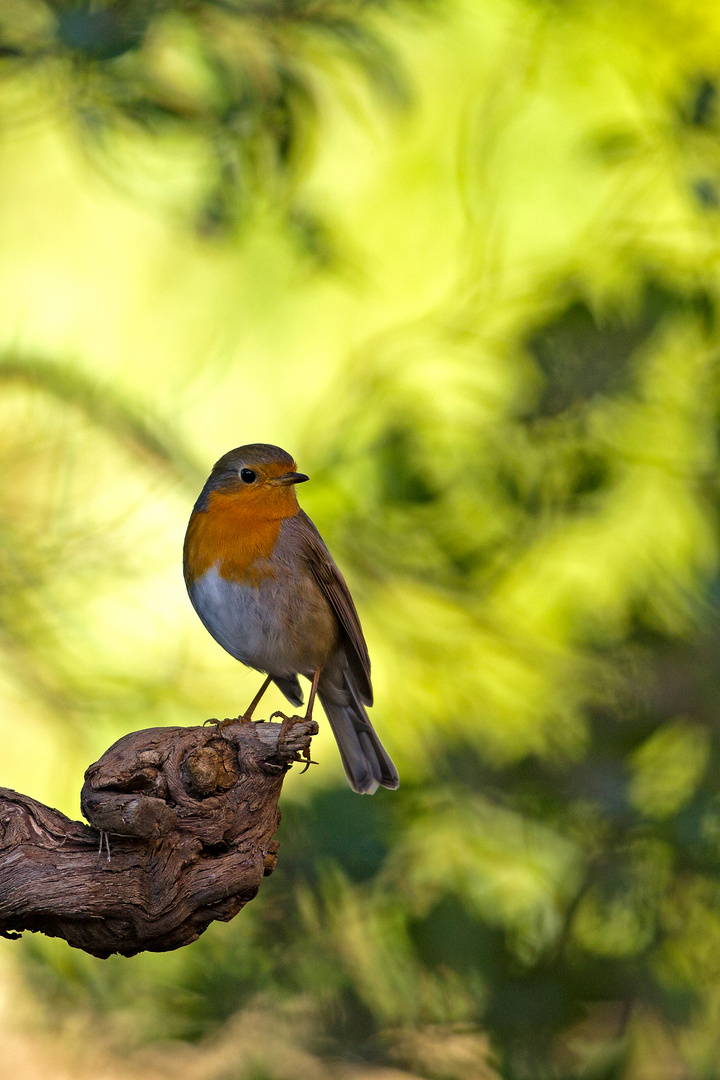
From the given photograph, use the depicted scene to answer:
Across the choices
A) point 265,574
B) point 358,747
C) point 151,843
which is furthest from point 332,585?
point 151,843

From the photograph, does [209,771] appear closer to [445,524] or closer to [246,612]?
[246,612]

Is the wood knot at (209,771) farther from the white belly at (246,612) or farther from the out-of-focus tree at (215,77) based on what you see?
the out-of-focus tree at (215,77)

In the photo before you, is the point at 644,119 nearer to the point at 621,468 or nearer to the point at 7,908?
the point at 621,468

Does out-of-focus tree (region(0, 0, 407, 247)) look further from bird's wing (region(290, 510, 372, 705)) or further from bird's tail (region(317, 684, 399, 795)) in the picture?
bird's tail (region(317, 684, 399, 795))

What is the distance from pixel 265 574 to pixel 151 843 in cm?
77

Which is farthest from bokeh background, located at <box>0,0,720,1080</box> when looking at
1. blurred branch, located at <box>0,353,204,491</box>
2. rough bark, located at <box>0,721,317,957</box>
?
rough bark, located at <box>0,721,317,957</box>

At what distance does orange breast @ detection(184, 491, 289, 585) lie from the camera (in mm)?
2223

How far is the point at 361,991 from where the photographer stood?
3191mm

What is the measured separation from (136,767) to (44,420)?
2273 millimetres

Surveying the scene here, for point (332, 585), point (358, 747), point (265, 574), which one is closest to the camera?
point (265, 574)

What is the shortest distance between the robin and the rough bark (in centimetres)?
50

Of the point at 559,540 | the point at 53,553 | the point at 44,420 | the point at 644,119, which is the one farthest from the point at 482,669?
the point at 644,119

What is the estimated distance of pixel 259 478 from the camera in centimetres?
229

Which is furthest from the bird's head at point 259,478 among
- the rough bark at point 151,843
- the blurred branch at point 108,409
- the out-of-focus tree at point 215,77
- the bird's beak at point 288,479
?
the out-of-focus tree at point 215,77
